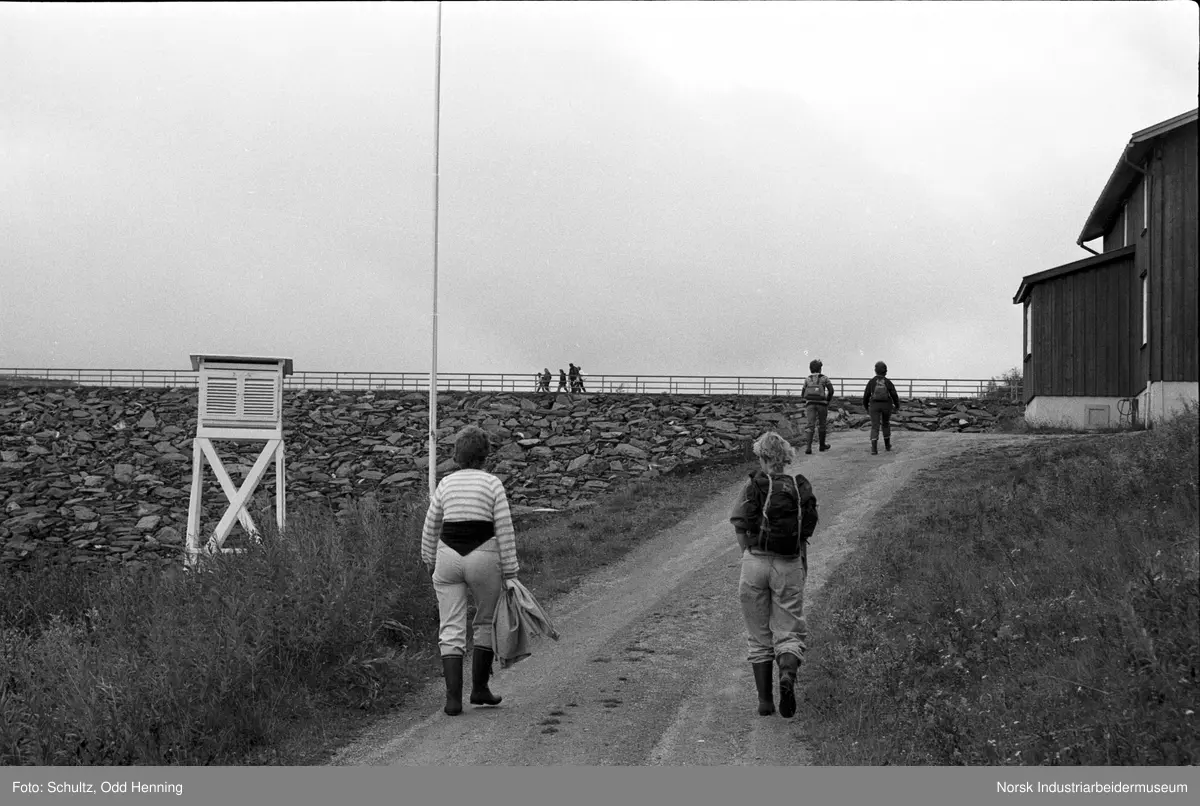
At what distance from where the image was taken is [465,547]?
26.5 feet

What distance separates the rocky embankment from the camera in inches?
1305

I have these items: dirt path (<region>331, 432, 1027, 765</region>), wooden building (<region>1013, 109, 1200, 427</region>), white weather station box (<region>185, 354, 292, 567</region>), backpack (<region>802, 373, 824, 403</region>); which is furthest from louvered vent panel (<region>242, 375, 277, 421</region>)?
wooden building (<region>1013, 109, 1200, 427</region>)

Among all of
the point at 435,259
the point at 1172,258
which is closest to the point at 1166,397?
the point at 1172,258

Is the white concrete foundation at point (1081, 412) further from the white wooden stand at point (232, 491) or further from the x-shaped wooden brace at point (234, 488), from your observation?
the x-shaped wooden brace at point (234, 488)

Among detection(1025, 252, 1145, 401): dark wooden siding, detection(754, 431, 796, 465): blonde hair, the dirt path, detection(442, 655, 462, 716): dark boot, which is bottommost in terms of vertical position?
the dirt path

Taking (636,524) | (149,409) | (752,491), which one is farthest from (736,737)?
(149,409)

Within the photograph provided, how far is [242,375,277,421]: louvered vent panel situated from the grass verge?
13.8ft

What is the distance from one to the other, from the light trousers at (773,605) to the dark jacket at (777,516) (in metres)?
0.10

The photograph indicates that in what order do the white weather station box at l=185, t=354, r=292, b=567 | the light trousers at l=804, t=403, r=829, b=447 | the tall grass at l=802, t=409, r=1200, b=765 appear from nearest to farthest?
the tall grass at l=802, t=409, r=1200, b=765, the white weather station box at l=185, t=354, r=292, b=567, the light trousers at l=804, t=403, r=829, b=447

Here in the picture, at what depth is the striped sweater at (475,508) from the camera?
317 inches

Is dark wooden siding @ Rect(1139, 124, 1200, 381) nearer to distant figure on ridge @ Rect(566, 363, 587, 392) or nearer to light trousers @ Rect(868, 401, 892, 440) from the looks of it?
light trousers @ Rect(868, 401, 892, 440)

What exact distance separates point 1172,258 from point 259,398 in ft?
49.6

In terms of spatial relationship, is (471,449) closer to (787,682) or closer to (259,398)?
(787,682)

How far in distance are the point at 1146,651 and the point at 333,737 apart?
5159mm
